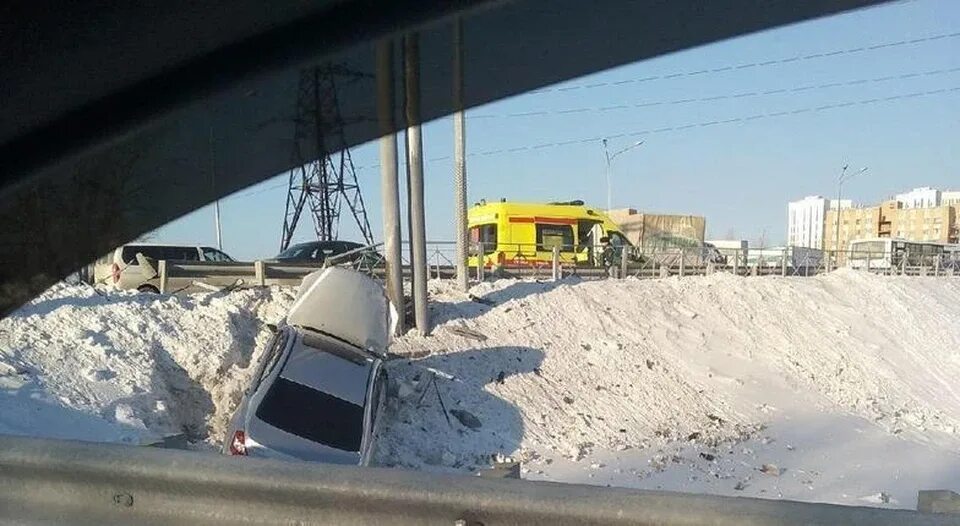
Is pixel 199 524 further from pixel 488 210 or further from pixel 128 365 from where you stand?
pixel 488 210

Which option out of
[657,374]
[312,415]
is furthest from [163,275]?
[657,374]

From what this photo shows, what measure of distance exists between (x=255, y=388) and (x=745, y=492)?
18.0ft

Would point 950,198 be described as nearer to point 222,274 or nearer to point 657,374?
point 657,374

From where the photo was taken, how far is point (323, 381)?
8.38 m

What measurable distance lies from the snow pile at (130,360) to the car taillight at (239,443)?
53.5 inches

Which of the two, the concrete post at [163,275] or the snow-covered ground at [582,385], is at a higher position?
the concrete post at [163,275]

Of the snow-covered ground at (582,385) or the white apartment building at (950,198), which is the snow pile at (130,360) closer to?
the snow-covered ground at (582,385)

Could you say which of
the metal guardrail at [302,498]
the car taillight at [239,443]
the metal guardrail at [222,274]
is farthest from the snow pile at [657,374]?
the metal guardrail at [302,498]

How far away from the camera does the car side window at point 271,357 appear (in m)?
8.50

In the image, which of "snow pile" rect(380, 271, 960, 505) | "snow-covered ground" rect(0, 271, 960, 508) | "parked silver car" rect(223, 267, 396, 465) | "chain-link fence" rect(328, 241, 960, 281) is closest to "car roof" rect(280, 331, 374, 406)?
"parked silver car" rect(223, 267, 396, 465)

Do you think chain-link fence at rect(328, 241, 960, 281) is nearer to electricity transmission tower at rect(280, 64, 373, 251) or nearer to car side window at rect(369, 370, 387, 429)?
car side window at rect(369, 370, 387, 429)

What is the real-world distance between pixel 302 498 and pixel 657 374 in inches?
476

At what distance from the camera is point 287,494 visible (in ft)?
9.49

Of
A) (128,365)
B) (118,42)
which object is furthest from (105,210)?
(128,365)
